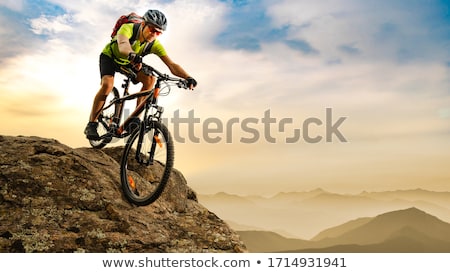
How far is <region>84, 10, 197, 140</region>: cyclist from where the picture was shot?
7246mm

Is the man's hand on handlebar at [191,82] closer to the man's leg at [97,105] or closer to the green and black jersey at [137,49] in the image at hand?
the green and black jersey at [137,49]

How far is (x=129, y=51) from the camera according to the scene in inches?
278

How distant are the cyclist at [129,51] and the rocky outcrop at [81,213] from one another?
1159mm

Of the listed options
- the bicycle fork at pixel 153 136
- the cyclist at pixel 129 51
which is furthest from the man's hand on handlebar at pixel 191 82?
the bicycle fork at pixel 153 136

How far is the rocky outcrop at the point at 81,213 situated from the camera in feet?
19.3

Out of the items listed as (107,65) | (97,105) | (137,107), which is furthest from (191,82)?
(97,105)

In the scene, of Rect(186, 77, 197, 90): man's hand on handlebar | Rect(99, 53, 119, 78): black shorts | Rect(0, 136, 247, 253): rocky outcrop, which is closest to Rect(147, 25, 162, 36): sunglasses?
Rect(186, 77, 197, 90): man's hand on handlebar

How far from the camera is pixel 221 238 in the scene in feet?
22.7

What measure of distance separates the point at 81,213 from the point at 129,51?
2.93 metres
